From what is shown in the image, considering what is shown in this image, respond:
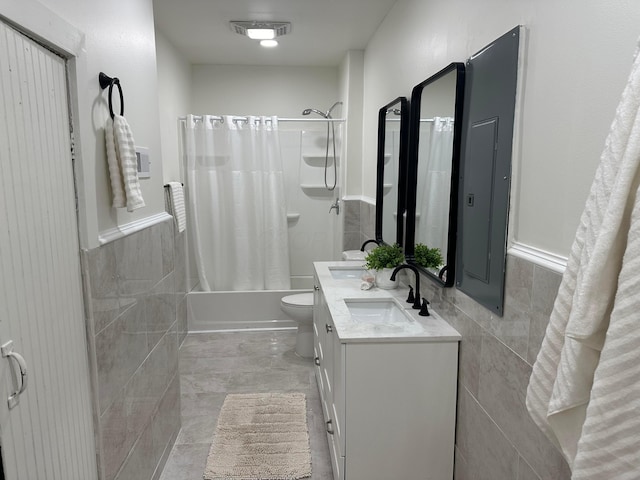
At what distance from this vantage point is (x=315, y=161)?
4305 millimetres

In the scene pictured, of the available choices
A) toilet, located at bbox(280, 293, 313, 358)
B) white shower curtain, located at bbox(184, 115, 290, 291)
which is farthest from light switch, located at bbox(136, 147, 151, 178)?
white shower curtain, located at bbox(184, 115, 290, 291)

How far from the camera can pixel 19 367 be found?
43.4 inches

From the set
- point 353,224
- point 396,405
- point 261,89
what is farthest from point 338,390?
point 261,89

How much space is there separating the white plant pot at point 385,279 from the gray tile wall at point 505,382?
61cm

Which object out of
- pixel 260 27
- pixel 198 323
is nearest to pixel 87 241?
pixel 260 27

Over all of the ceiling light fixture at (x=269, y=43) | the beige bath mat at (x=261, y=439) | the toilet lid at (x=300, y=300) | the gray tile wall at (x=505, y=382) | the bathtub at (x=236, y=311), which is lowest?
the beige bath mat at (x=261, y=439)

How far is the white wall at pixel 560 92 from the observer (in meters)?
1.02

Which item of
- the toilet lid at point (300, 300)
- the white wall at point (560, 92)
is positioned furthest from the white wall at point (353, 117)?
the white wall at point (560, 92)

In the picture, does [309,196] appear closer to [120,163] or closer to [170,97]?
[170,97]

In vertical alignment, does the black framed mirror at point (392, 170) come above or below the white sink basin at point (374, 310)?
above

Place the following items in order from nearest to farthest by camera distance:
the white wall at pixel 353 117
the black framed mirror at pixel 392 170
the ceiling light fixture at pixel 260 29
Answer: the black framed mirror at pixel 392 170
the ceiling light fixture at pixel 260 29
the white wall at pixel 353 117

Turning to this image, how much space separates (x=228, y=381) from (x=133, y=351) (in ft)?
4.63

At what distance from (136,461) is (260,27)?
9.33 feet

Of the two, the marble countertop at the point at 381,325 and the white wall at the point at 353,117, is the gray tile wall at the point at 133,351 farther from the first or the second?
the white wall at the point at 353,117
